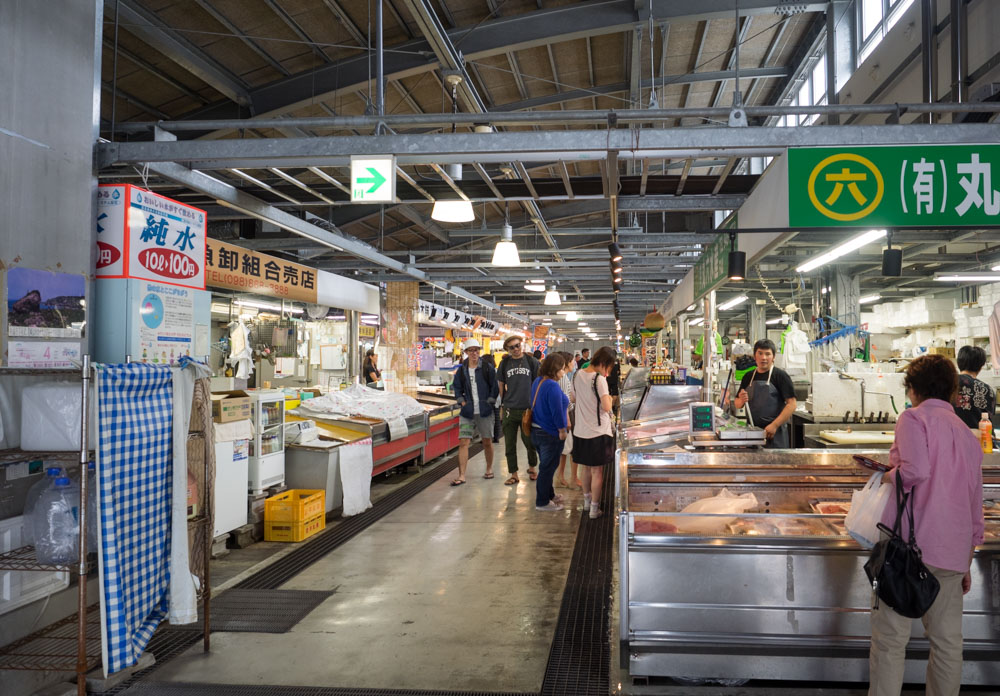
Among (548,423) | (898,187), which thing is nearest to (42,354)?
(548,423)

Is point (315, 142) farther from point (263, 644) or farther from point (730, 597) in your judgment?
point (730, 597)

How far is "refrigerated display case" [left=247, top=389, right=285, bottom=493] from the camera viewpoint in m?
6.57

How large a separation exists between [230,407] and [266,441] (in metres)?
0.93

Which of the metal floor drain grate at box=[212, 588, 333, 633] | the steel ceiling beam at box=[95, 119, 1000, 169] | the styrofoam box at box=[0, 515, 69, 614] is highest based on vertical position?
the steel ceiling beam at box=[95, 119, 1000, 169]

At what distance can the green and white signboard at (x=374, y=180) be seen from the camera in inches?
200

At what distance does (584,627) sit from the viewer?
4.42 meters

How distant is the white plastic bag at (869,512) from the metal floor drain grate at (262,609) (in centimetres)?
345

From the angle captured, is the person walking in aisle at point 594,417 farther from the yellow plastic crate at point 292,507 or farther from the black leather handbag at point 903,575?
the black leather handbag at point 903,575

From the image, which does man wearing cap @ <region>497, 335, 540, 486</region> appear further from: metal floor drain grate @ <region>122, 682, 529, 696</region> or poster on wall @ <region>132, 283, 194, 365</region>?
metal floor drain grate @ <region>122, 682, 529, 696</region>

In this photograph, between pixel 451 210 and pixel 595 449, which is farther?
pixel 595 449

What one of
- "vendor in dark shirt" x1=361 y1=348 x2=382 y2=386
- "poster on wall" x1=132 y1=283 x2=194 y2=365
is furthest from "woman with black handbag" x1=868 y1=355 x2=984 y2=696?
"vendor in dark shirt" x1=361 y1=348 x2=382 y2=386

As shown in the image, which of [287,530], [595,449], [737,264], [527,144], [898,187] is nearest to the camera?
[898,187]

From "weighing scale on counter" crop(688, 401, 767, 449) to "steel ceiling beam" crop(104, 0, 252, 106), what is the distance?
559 centimetres

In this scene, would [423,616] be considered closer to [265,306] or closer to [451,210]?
[451,210]
